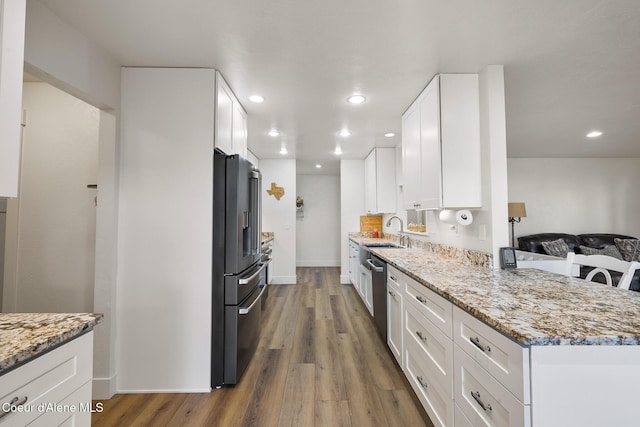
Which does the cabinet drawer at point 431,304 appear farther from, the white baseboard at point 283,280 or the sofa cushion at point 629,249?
the sofa cushion at point 629,249

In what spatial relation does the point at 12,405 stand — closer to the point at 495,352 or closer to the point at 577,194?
the point at 495,352

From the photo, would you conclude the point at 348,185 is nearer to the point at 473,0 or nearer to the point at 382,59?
the point at 382,59

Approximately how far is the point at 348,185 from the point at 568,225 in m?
4.53

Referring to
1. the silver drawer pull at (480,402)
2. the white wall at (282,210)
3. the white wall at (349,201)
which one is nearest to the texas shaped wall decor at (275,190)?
the white wall at (282,210)

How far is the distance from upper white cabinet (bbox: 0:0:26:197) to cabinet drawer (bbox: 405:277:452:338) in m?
1.79

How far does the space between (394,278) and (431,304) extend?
75cm

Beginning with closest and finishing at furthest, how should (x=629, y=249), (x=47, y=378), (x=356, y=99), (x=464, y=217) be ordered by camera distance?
(x=47, y=378) → (x=464, y=217) → (x=356, y=99) → (x=629, y=249)

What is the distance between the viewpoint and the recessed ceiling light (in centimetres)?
258

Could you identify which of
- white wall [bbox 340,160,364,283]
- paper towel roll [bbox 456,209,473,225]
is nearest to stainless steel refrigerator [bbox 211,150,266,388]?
paper towel roll [bbox 456,209,473,225]

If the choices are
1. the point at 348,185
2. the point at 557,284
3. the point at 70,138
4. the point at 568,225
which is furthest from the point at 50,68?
the point at 568,225

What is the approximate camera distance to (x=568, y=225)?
222 inches

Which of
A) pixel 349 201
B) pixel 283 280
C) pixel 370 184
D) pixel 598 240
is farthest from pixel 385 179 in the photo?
pixel 598 240

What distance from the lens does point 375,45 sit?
1802mm

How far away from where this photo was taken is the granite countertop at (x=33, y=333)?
769mm
